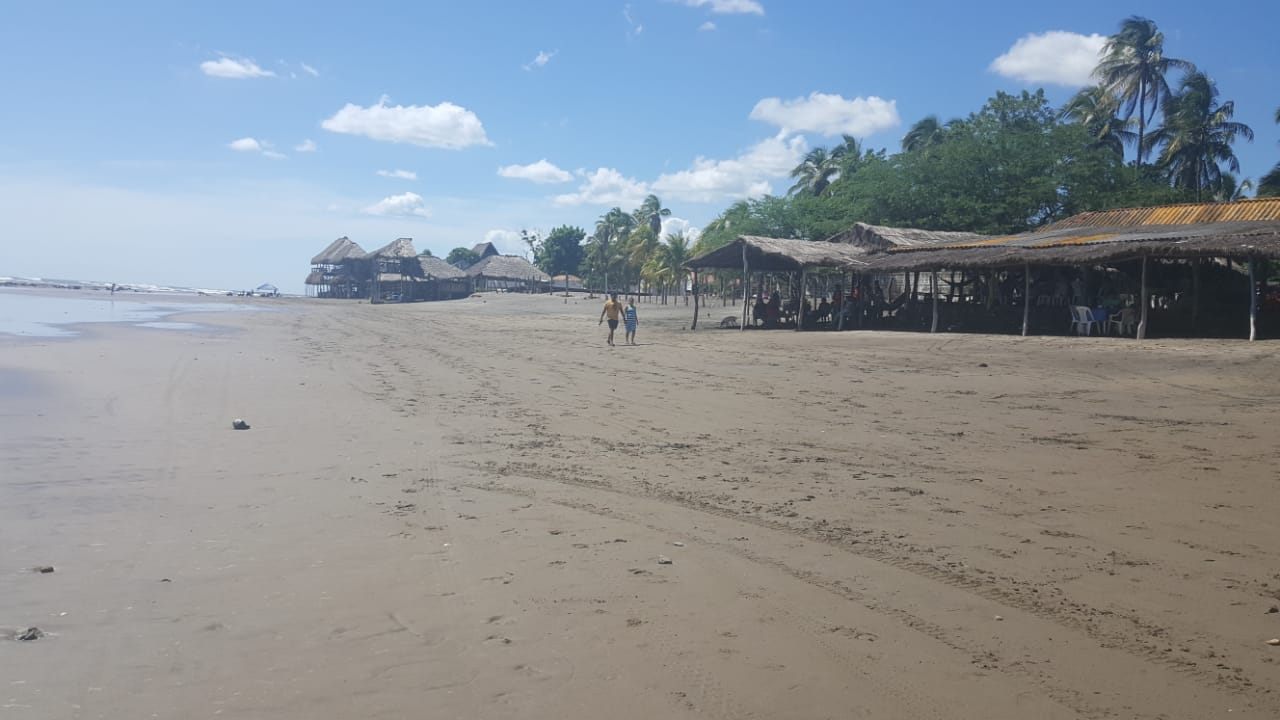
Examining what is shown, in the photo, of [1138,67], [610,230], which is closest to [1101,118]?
[1138,67]

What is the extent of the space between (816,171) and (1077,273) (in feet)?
106

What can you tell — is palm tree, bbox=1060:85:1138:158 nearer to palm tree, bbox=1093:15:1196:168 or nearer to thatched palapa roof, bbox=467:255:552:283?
palm tree, bbox=1093:15:1196:168

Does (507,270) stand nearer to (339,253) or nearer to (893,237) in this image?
(339,253)

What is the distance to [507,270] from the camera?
2576 inches

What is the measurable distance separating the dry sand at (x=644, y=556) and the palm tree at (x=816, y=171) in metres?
43.4

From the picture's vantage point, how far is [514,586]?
14.2 feet

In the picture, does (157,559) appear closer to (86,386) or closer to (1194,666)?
(1194,666)

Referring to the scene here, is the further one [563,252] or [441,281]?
[563,252]

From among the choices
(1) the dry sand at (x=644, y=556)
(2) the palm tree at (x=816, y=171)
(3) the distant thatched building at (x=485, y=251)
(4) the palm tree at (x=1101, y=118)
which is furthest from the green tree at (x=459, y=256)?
(1) the dry sand at (x=644, y=556)

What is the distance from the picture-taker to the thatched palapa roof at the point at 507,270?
6456 centimetres

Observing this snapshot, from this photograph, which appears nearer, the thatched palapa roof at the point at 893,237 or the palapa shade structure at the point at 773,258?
the palapa shade structure at the point at 773,258

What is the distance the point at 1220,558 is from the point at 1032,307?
760 inches

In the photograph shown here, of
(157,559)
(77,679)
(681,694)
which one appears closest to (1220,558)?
(681,694)

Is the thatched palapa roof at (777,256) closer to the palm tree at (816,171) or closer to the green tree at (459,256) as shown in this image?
the palm tree at (816,171)
